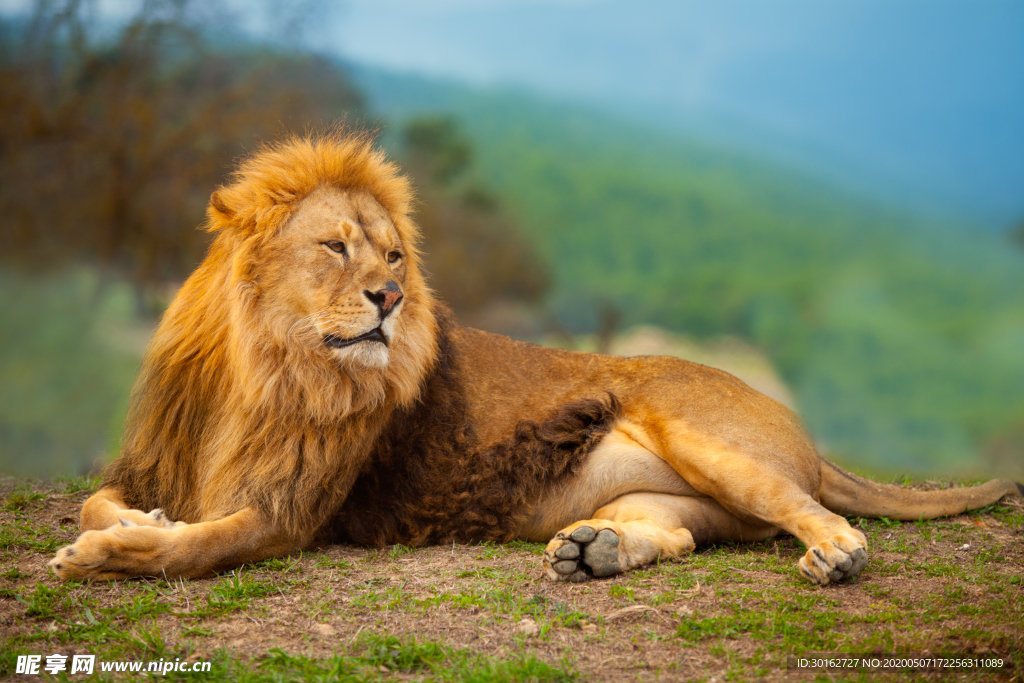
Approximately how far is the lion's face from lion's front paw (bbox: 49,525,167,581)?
3.30 ft

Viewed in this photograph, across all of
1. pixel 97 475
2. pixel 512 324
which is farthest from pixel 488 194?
pixel 97 475

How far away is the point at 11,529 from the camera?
416 centimetres

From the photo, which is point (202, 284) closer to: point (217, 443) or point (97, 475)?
point (217, 443)

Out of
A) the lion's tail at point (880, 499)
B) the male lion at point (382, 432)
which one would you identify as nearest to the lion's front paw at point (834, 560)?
the male lion at point (382, 432)

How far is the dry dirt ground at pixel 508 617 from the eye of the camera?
8.96 ft

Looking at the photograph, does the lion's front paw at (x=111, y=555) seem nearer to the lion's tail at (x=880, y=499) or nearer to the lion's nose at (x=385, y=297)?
the lion's nose at (x=385, y=297)

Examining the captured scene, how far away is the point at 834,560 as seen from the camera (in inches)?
133

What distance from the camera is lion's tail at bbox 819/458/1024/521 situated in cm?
437

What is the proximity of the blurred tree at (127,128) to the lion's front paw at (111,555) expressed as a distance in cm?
657

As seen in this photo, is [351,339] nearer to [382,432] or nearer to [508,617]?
[382,432]

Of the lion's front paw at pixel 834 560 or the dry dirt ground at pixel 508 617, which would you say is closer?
the dry dirt ground at pixel 508 617

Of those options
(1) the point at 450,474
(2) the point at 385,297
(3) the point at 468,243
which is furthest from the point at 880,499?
(3) the point at 468,243

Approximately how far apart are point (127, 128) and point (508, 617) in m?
8.96

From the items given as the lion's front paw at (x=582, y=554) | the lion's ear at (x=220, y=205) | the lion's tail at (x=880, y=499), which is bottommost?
the lion's front paw at (x=582, y=554)
